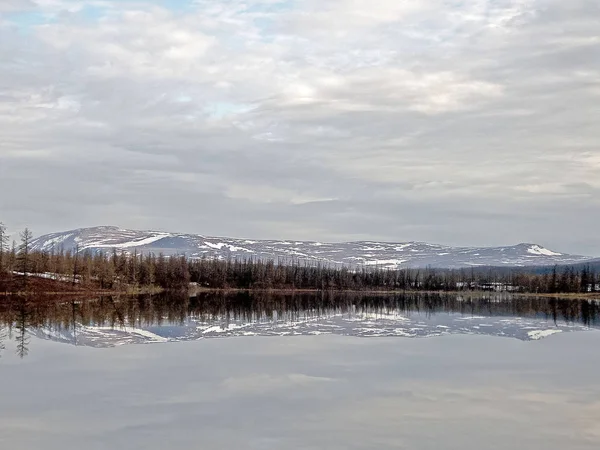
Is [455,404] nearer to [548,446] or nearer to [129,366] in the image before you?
[548,446]

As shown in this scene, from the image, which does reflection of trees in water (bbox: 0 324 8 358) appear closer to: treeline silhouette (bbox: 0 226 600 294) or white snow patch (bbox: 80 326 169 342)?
white snow patch (bbox: 80 326 169 342)

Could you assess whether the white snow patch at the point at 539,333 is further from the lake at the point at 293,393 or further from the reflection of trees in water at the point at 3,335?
the reflection of trees in water at the point at 3,335

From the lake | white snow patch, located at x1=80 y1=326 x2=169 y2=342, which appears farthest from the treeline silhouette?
the lake

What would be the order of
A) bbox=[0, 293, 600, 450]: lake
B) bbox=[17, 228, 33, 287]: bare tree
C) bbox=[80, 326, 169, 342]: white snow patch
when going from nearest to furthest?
bbox=[0, 293, 600, 450]: lake
bbox=[80, 326, 169, 342]: white snow patch
bbox=[17, 228, 33, 287]: bare tree

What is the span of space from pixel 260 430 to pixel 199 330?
83.4 feet

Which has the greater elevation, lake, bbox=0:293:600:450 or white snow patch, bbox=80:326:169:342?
lake, bbox=0:293:600:450

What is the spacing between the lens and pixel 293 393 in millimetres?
18141

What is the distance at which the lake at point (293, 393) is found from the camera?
44.3 ft

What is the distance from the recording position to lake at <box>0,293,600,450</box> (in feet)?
44.3

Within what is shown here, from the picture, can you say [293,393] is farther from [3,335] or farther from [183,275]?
[183,275]

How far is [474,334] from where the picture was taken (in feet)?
129

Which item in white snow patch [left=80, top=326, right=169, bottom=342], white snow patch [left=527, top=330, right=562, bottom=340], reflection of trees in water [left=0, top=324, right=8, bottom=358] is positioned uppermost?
reflection of trees in water [left=0, top=324, right=8, bottom=358]

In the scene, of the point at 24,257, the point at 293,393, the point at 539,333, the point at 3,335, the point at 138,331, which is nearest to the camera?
the point at 293,393

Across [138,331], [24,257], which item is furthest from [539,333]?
[24,257]
